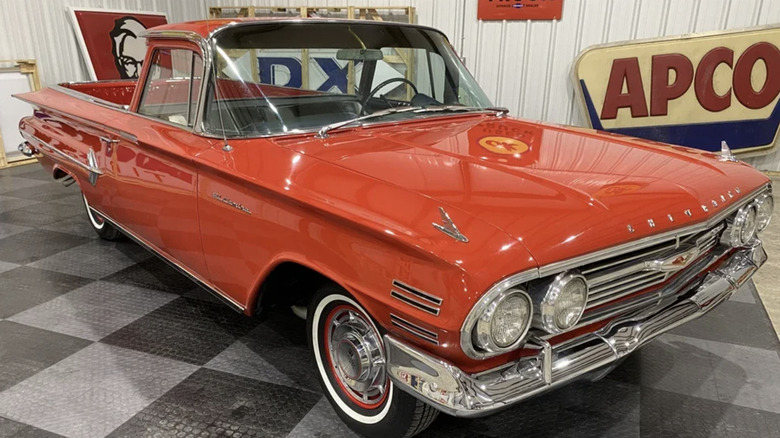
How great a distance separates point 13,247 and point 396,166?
3158 mm

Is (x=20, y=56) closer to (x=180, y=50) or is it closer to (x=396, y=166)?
(x=180, y=50)

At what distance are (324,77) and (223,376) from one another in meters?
1.34

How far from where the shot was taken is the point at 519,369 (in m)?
1.48

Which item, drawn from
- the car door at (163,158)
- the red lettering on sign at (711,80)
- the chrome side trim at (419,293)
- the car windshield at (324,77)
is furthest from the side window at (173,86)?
the red lettering on sign at (711,80)

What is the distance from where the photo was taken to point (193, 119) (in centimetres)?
230

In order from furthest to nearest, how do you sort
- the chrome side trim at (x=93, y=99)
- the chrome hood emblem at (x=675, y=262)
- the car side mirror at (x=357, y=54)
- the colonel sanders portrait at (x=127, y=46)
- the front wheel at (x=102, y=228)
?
the colonel sanders portrait at (x=127, y=46) < the front wheel at (x=102, y=228) < the chrome side trim at (x=93, y=99) < the car side mirror at (x=357, y=54) < the chrome hood emblem at (x=675, y=262)

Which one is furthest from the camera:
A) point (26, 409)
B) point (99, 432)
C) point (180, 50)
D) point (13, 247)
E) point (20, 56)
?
point (20, 56)

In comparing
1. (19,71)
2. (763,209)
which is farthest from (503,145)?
(19,71)

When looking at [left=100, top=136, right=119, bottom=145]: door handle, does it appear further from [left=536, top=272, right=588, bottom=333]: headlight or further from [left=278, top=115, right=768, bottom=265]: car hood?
[left=536, top=272, right=588, bottom=333]: headlight

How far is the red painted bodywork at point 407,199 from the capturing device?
1.41 metres

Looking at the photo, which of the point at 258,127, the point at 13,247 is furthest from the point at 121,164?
the point at 13,247

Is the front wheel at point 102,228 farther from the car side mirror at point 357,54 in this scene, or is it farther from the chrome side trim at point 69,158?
the car side mirror at point 357,54

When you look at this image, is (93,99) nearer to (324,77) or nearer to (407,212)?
(324,77)

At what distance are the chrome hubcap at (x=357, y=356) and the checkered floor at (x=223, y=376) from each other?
19 centimetres
